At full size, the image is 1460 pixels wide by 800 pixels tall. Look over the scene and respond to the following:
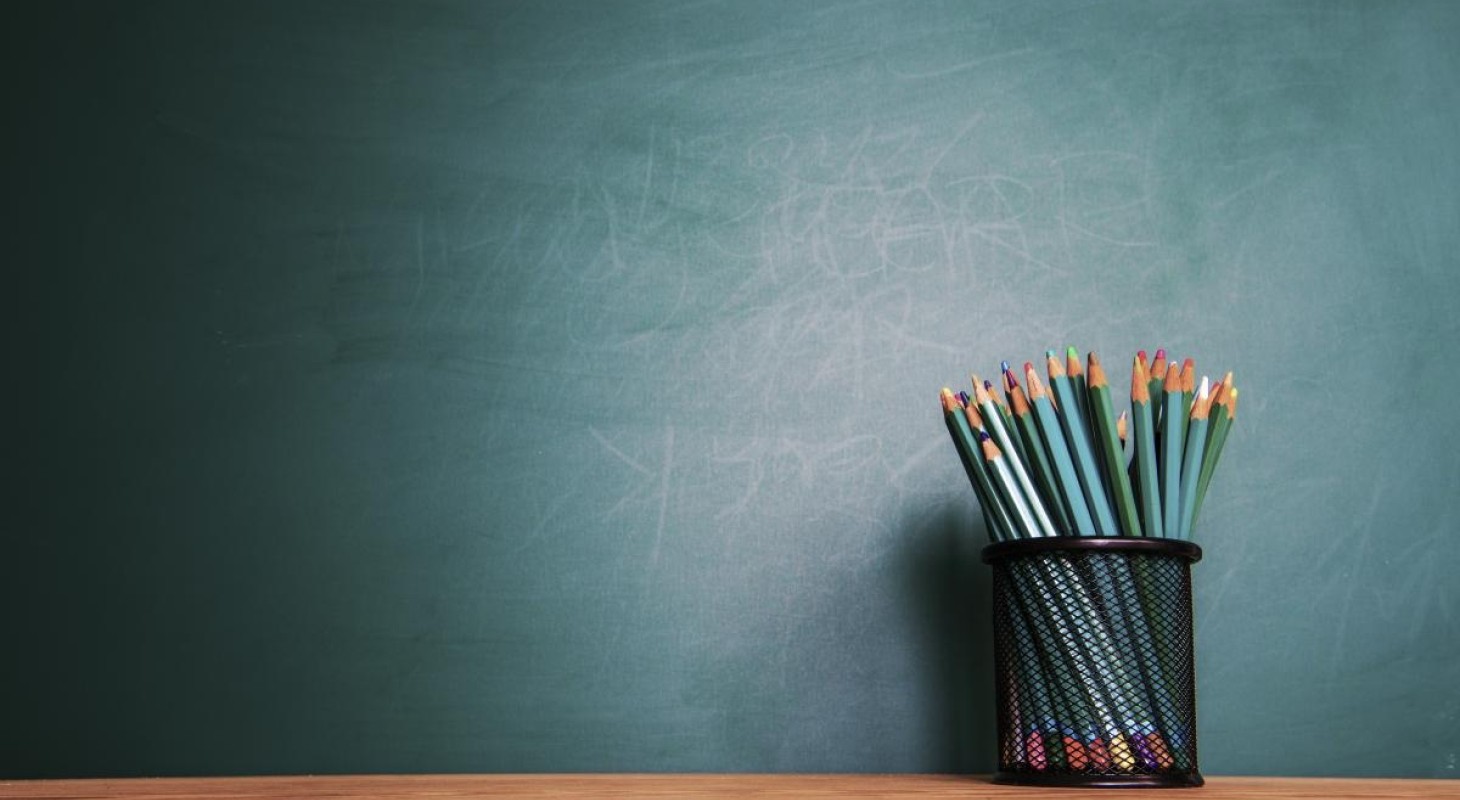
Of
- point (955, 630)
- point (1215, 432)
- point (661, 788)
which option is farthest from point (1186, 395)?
point (661, 788)

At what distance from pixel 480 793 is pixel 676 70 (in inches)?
22.4

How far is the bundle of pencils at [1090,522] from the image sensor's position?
70 cm

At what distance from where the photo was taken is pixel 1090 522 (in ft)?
2.41

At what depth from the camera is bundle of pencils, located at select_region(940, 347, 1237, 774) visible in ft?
2.29

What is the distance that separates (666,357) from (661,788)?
36 centimetres

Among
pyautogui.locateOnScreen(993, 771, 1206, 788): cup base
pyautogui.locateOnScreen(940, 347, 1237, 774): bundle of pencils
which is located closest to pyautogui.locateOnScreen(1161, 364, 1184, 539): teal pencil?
pyautogui.locateOnScreen(940, 347, 1237, 774): bundle of pencils

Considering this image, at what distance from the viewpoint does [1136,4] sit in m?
1.05

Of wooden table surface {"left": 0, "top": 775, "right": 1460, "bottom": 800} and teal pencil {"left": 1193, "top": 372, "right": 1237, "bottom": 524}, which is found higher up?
teal pencil {"left": 1193, "top": 372, "right": 1237, "bottom": 524}

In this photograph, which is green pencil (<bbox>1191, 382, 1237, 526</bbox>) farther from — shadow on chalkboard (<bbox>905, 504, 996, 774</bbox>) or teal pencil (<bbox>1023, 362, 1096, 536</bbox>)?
shadow on chalkboard (<bbox>905, 504, 996, 774</bbox>)

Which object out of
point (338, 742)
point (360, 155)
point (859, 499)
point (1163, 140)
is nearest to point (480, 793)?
point (338, 742)

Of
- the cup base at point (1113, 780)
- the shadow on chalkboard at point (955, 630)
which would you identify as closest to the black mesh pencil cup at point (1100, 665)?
the cup base at point (1113, 780)

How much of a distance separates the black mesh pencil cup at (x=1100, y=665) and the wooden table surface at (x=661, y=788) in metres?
0.02

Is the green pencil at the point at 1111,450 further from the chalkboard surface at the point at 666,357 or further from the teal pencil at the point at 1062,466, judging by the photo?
the chalkboard surface at the point at 666,357

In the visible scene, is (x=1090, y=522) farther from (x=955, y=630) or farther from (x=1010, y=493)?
(x=955, y=630)
